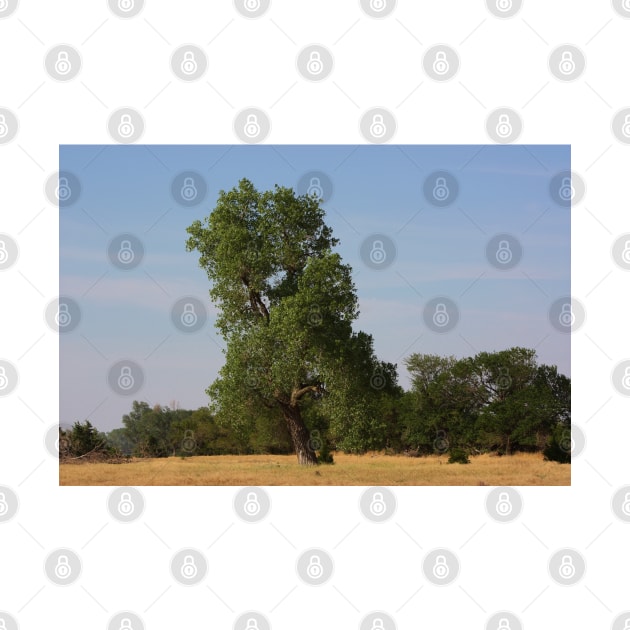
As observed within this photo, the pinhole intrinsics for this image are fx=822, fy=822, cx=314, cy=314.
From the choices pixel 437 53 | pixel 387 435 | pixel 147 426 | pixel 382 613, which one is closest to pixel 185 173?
pixel 437 53

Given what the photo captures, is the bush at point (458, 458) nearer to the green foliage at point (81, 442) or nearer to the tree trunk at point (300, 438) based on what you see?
the tree trunk at point (300, 438)

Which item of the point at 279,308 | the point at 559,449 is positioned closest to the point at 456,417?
the point at 559,449

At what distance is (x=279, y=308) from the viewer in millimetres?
27891

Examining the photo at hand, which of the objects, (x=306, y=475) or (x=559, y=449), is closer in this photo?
(x=306, y=475)

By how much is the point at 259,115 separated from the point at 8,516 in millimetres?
11695

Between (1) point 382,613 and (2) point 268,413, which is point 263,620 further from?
(2) point 268,413

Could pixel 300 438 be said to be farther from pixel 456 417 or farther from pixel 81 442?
pixel 456 417

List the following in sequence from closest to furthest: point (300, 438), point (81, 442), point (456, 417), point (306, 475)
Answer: point (306, 475) < point (300, 438) < point (81, 442) < point (456, 417)

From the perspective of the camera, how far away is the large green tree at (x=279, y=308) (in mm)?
27547

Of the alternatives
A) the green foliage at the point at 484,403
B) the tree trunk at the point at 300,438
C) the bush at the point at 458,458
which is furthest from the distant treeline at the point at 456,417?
the tree trunk at the point at 300,438

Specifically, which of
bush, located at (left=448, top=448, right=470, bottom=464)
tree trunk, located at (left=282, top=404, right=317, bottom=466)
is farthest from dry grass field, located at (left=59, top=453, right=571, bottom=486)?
bush, located at (left=448, top=448, right=470, bottom=464)

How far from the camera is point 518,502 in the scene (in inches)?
741

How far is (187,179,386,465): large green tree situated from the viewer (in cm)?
2755

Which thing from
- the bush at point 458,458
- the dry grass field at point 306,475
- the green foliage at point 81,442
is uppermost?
the bush at point 458,458
